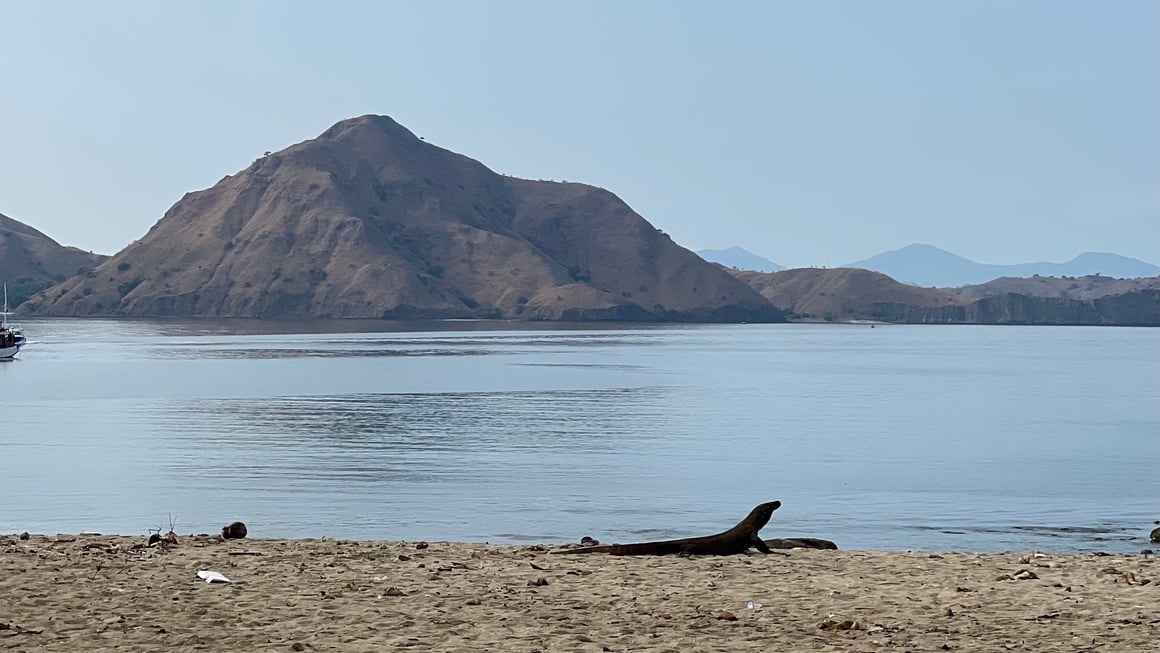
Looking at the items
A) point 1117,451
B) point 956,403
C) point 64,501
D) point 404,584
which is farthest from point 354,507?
point 956,403

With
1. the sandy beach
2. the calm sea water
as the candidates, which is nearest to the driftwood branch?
the sandy beach

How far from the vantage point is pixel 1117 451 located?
43594 millimetres

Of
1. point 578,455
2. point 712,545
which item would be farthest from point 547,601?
point 578,455

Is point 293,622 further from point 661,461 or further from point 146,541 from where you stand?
point 661,461

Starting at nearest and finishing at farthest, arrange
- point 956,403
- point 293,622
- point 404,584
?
point 293,622
point 404,584
point 956,403

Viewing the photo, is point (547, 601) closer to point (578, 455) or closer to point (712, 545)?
point (712, 545)

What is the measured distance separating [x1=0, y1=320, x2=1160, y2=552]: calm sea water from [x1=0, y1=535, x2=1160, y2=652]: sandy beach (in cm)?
740

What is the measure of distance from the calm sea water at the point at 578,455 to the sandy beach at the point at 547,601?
24.3 ft

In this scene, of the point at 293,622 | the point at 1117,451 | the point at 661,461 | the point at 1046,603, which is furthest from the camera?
the point at 1117,451

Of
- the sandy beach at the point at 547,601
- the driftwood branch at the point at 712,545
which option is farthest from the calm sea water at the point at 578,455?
the sandy beach at the point at 547,601

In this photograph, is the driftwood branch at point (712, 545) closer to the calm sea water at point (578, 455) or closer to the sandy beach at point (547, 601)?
the sandy beach at point (547, 601)

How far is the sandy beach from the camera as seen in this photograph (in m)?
11.0

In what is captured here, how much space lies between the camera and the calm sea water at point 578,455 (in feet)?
Result: 84.9

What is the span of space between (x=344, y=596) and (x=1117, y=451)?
1438 inches
